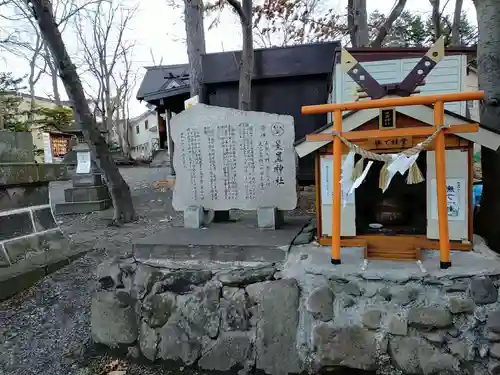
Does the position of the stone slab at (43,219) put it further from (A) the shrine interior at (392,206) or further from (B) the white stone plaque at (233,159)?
(A) the shrine interior at (392,206)

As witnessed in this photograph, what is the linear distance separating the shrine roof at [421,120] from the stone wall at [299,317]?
90 centimetres

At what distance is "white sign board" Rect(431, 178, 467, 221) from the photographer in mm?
2586

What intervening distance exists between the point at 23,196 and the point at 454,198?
4407 mm

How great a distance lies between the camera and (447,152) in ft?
8.52

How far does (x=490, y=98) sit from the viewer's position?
3031 mm

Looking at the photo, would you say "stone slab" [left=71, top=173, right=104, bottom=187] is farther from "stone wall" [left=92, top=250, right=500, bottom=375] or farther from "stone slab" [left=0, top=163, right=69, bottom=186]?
"stone wall" [left=92, top=250, right=500, bottom=375]

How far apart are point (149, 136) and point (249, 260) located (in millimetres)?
32639

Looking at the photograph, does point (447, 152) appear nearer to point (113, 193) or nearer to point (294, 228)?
point (294, 228)

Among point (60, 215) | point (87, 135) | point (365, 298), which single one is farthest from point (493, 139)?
point (60, 215)

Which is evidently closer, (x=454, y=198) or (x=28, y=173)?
(x=454, y=198)

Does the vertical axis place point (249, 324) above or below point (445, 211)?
→ below

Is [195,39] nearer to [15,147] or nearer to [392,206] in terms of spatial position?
[15,147]

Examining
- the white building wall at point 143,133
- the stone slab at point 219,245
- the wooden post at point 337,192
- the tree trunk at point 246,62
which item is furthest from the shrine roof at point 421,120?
the white building wall at point 143,133

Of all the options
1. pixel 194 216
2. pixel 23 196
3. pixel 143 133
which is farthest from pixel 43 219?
pixel 143 133
